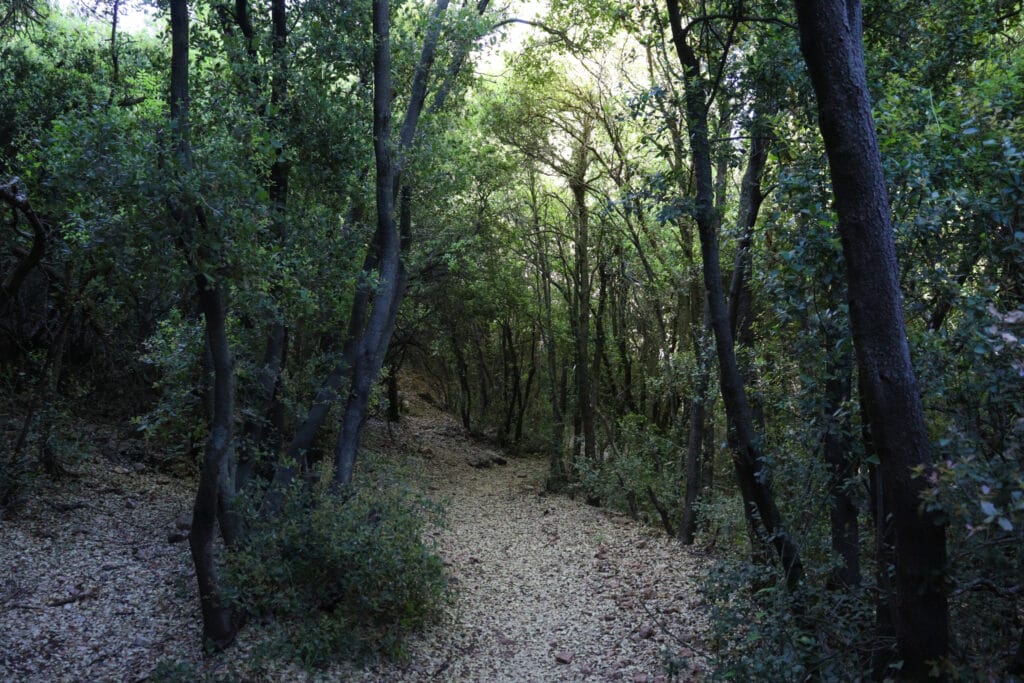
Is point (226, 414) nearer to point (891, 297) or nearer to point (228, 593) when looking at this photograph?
point (228, 593)

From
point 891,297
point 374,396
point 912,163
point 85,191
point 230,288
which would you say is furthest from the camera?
point 374,396

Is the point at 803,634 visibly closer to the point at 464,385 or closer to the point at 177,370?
the point at 177,370

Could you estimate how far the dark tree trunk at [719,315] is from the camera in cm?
532

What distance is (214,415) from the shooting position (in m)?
5.65

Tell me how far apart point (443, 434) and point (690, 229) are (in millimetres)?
11259

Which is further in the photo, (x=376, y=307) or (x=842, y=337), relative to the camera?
(x=376, y=307)

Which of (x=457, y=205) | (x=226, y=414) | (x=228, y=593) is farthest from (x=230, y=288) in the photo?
(x=457, y=205)

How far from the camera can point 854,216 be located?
3.19 meters

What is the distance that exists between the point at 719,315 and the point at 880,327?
250 cm

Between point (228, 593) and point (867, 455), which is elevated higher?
point (867, 455)

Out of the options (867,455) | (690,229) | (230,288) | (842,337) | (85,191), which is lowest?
(867,455)

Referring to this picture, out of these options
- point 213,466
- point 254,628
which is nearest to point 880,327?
point 213,466

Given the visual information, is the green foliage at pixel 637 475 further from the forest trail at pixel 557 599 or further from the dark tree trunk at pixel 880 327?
the dark tree trunk at pixel 880 327

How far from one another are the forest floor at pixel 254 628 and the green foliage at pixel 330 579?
0.76ft
